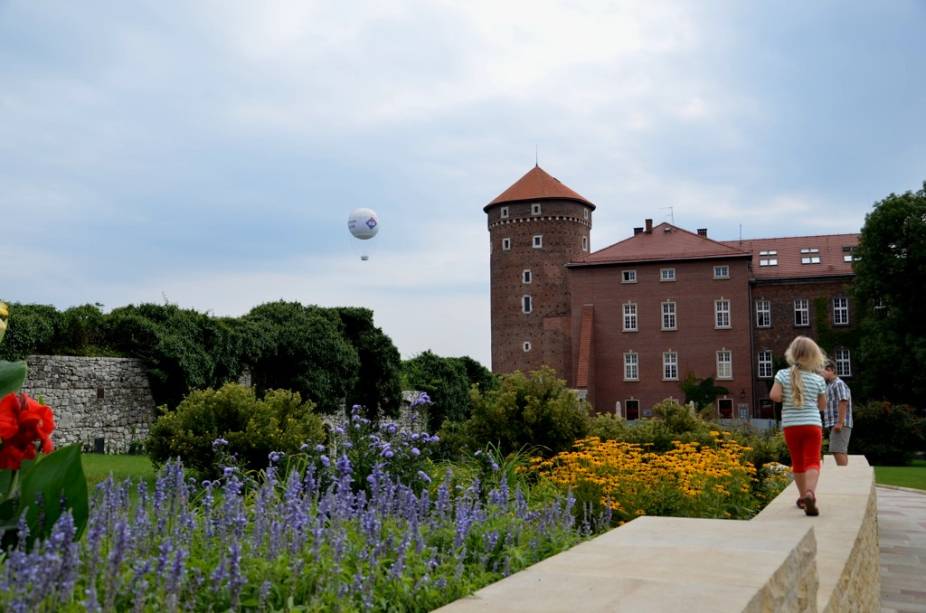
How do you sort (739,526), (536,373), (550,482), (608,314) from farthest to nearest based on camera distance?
1. (608,314)
2. (536,373)
3. (550,482)
4. (739,526)

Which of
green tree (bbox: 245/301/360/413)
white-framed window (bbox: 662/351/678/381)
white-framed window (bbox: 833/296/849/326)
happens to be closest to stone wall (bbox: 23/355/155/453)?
green tree (bbox: 245/301/360/413)

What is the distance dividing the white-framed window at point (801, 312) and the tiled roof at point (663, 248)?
4159 mm

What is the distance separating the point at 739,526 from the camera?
4.23 metres

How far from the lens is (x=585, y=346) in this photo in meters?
47.9

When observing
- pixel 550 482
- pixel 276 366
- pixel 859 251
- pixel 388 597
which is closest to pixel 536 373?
pixel 550 482

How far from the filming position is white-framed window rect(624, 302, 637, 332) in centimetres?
4859

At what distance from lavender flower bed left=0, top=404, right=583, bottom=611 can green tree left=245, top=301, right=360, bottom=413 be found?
19.4 metres

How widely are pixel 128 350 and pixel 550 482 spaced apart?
14.8 m

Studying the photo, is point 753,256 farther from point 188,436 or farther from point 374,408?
point 188,436

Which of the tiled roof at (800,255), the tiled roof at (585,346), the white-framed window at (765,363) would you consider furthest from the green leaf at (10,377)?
the tiled roof at (800,255)

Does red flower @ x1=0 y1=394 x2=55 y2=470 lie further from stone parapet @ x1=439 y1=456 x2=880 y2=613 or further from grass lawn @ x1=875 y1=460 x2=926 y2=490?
grass lawn @ x1=875 y1=460 x2=926 y2=490

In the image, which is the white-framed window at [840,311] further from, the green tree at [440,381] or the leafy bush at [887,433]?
the green tree at [440,381]

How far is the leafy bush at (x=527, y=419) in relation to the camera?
9.78 meters

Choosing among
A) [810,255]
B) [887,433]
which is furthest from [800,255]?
[887,433]
